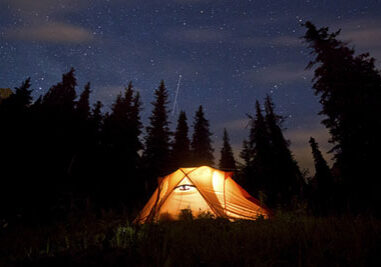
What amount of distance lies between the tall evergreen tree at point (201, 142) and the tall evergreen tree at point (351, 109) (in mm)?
17939

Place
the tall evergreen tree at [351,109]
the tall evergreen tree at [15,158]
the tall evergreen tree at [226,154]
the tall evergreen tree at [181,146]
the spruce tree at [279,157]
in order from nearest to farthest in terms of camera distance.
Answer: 1. the tall evergreen tree at [15,158]
2. the tall evergreen tree at [351,109]
3. the spruce tree at [279,157]
4. the tall evergreen tree at [181,146]
5. the tall evergreen tree at [226,154]

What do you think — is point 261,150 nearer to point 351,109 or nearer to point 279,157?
point 279,157

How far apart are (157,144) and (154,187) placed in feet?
27.0

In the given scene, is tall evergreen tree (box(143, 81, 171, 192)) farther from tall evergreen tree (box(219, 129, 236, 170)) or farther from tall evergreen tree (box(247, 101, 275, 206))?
tall evergreen tree (box(219, 129, 236, 170))

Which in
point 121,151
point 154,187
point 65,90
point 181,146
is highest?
point 65,90

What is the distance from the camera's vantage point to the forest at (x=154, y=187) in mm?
2213

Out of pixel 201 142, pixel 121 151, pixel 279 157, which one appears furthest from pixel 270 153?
pixel 121 151

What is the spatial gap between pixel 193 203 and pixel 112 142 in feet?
45.7

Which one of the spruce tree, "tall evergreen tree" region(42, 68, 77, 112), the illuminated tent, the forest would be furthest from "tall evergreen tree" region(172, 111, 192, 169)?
the illuminated tent

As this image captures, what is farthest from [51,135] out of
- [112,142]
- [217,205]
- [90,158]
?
[217,205]

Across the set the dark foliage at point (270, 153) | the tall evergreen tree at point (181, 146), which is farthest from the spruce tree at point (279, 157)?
the tall evergreen tree at point (181, 146)

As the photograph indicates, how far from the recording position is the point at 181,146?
27.0 m

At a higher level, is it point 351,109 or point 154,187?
point 351,109

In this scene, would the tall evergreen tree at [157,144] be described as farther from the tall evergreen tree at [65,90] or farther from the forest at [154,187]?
the tall evergreen tree at [65,90]
